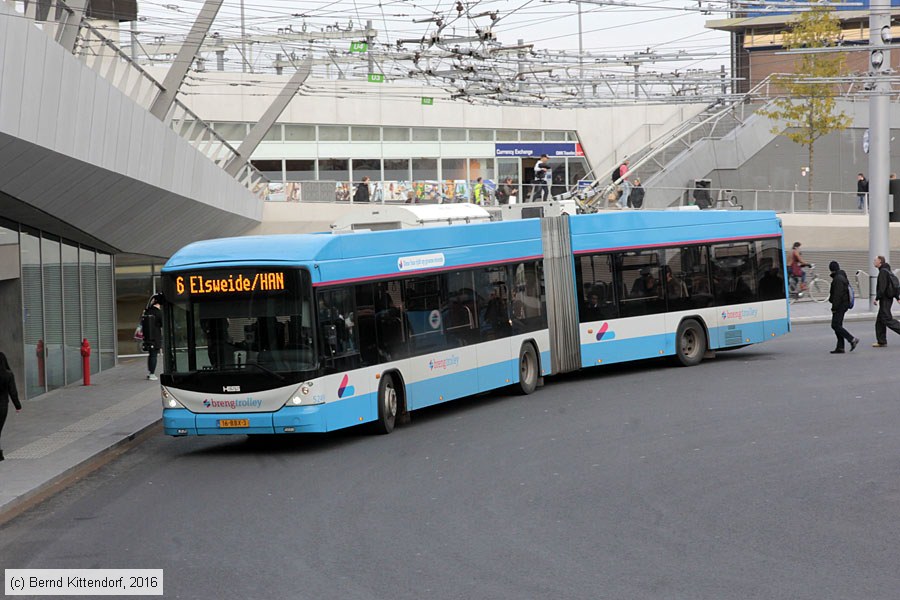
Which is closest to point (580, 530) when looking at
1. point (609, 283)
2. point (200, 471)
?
point (200, 471)

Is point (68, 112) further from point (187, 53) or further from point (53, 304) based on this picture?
point (53, 304)

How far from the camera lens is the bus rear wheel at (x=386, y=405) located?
1658 cm

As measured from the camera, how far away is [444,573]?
8945 millimetres

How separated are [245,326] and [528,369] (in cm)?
653

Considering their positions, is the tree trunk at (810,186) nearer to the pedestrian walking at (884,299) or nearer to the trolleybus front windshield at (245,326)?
the pedestrian walking at (884,299)

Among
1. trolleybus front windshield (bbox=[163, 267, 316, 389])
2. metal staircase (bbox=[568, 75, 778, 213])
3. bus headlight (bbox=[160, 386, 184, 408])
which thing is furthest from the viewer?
metal staircase (bbox=[568, 75, 778, 213])

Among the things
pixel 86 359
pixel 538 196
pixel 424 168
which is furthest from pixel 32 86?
pixel 424 168

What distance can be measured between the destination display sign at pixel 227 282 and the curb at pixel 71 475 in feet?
7.31

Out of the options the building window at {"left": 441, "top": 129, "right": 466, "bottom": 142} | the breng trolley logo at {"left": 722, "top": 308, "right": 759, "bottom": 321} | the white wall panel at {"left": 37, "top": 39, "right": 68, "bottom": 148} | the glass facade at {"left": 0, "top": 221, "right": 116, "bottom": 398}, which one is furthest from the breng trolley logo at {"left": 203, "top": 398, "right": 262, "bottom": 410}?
the building window at {"left": 441, "top": 129, "right": 466, "bottom": 142}

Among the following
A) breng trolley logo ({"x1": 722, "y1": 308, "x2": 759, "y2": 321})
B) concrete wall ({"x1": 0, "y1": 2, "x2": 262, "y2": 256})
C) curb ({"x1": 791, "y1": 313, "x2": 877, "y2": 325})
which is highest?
concrete wall ({"x1": 0, "y1": 2, "x2": 262, "y2": 256})

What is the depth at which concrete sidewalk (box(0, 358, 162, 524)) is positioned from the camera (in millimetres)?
13547

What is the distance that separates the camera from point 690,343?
23.4 m

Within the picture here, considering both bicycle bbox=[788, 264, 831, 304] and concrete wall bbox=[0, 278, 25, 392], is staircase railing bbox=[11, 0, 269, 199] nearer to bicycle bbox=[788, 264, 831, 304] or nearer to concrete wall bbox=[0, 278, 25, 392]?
concrete wall bbox=[0, 278, 25, 392]

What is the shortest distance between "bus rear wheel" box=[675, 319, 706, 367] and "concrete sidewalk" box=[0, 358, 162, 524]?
9232 millimetres
